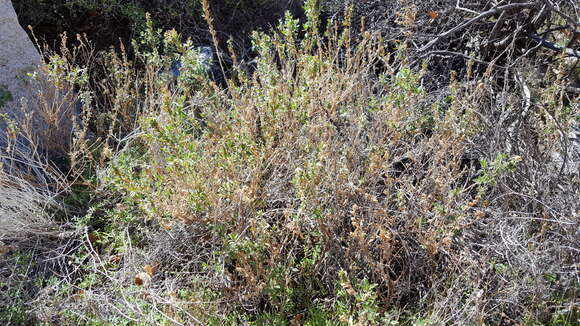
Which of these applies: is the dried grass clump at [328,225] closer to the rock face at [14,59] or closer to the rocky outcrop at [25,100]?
the rocky outcrop at [25,100]

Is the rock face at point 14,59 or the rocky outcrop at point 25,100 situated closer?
the rocky outcrop at point 25,100

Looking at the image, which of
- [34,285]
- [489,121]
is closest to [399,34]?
[489,121]

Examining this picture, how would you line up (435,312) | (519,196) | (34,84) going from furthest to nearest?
(34,84), (519,196), (435,312)

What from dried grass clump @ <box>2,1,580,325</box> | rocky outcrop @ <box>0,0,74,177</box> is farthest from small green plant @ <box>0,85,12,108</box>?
dried grass clump @ <box>2,1,580,325</box>

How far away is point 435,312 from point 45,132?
9.30 feet

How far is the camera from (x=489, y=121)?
10.9ft

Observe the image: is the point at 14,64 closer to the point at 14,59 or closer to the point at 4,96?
the point at 14,59

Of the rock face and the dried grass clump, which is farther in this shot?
the rock face

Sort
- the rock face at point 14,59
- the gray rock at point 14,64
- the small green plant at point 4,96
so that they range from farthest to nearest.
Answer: the rock face at point 14,59 → the gray rock at point 14,64 → the small green plant at point 4,96

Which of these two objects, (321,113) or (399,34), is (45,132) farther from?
(399,34)

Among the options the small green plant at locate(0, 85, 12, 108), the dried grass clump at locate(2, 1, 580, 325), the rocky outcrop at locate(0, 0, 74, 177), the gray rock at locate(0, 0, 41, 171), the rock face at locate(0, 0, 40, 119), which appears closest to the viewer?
the dried grass clump at locate(2, 1, 580, 325)

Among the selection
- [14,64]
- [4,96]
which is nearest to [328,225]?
[4,96]

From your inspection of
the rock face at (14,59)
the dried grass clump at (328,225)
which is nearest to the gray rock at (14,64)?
the rock face at (14,59)

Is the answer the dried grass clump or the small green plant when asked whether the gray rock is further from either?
the dried grass clump
